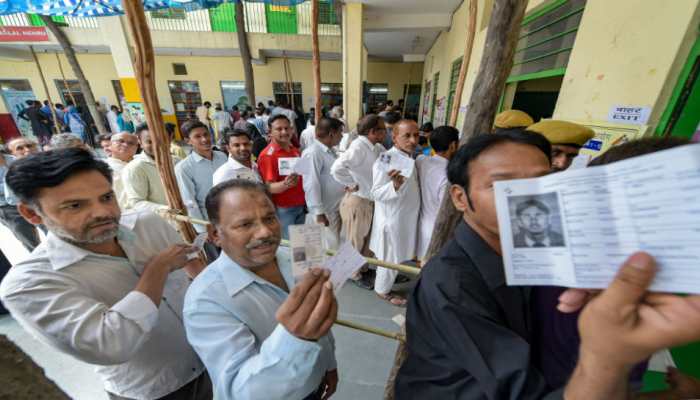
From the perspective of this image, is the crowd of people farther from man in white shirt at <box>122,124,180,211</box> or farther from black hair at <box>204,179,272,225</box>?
man in white shirt at <box>122,124,180,211</box>

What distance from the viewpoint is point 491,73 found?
1501mm

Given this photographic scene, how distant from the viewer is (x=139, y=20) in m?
1.29

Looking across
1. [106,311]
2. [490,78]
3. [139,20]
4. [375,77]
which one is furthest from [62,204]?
[375,77]

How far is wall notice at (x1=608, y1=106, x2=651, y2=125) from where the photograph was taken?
1842mm

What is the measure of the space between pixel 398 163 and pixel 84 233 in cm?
198

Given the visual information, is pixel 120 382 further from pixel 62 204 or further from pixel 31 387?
pixel 31 387

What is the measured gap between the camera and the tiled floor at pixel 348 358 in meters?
1.97

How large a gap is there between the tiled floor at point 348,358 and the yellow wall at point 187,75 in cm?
1183

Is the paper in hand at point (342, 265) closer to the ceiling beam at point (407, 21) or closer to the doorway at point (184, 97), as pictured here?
the ceiling beam at point (407, 21)

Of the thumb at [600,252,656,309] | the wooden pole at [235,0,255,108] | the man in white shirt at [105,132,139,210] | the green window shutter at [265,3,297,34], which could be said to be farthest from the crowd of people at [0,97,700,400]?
the green window shutter at [265,3,297,34]

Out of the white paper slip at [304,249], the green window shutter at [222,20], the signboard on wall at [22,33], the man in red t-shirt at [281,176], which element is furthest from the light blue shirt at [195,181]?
the signboard on wall at [22,33]

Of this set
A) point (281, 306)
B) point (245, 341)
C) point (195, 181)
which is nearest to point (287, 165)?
point (195, 181)

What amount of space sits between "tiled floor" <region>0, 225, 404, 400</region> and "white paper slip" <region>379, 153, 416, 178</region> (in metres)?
1.48

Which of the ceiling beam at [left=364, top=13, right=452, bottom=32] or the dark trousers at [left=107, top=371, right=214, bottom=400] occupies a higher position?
the ceiling beam at [left=364, top=13, right=452, bottom=32]
